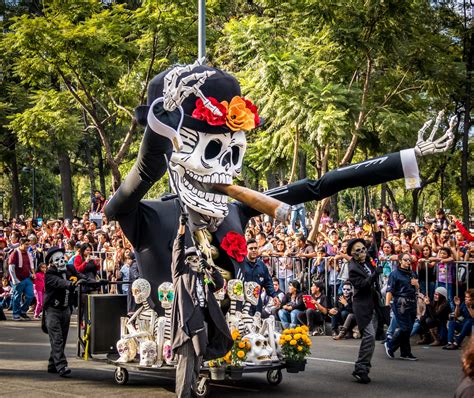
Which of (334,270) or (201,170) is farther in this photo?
(334,270)

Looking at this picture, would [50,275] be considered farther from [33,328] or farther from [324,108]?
[324,108]

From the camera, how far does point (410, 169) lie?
8477mm

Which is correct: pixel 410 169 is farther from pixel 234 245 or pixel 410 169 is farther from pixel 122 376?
pixel 122 376

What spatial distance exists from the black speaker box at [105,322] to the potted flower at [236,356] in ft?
6.42

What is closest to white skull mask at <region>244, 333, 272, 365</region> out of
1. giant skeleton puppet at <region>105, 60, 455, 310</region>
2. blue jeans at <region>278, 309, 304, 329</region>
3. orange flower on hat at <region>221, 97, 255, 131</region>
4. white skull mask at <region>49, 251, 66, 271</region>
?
giant skeleton puppet at <region>105, 60, 455, 310</region>

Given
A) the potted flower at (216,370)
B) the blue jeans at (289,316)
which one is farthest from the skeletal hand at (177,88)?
the blue jeans at (289,316)

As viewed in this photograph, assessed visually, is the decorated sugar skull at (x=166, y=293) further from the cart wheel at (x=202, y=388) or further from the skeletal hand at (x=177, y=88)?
the skeletal hand at (x=177, y=88)

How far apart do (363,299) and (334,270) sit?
195 inches

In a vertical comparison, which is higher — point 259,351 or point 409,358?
point 259,351

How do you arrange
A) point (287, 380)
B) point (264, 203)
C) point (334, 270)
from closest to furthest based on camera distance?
point (264, 203), point (287, 380), point (334, 270)

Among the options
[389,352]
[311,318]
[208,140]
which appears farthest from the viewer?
[311,318]

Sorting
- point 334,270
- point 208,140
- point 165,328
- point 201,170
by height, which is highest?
point 208,140

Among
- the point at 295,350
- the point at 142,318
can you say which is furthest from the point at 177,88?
the point at 295,350

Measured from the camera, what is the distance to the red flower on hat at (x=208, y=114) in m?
9.41
